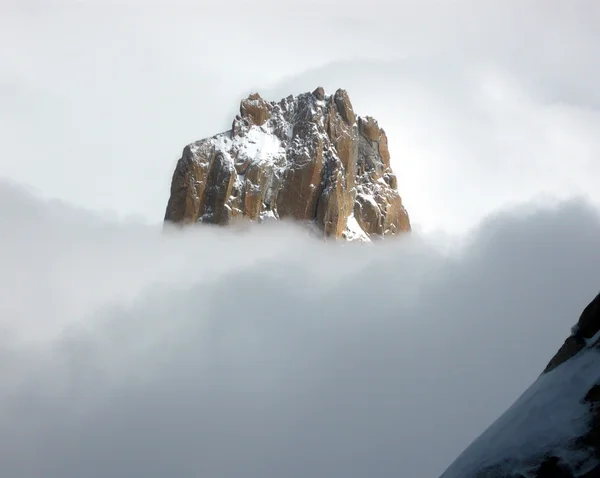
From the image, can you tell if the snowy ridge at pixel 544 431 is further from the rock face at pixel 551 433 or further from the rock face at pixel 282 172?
the rock face at pixel 282 172

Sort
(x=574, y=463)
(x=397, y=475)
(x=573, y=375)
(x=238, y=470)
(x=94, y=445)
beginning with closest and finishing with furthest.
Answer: (x=574, y=463), (x=573, y=375), (x=397, y=475), (x=238, y=470), (x=94, y=445)

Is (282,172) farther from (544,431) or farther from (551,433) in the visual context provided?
(551,433)

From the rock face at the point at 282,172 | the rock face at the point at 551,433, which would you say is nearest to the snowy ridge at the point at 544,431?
the rock face at the point at 551,433

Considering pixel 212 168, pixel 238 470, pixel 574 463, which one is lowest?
pixel 574 463

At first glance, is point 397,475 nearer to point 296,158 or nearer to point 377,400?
point 377,400

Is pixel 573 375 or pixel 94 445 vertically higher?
pixel 94 445

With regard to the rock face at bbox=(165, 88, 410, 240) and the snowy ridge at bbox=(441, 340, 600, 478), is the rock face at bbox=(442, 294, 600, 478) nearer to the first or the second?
the snowy ridge at bbox=(441, 340, 600, 478)

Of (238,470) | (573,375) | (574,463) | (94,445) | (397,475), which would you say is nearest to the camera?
(574,463)

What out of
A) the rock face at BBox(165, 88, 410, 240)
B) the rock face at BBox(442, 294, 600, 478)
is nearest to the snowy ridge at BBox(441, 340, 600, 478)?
the rock face at BBox(442, 294, 600, 478)

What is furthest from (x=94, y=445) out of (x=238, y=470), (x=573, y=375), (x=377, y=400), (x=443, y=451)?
(x=573, y=375)
